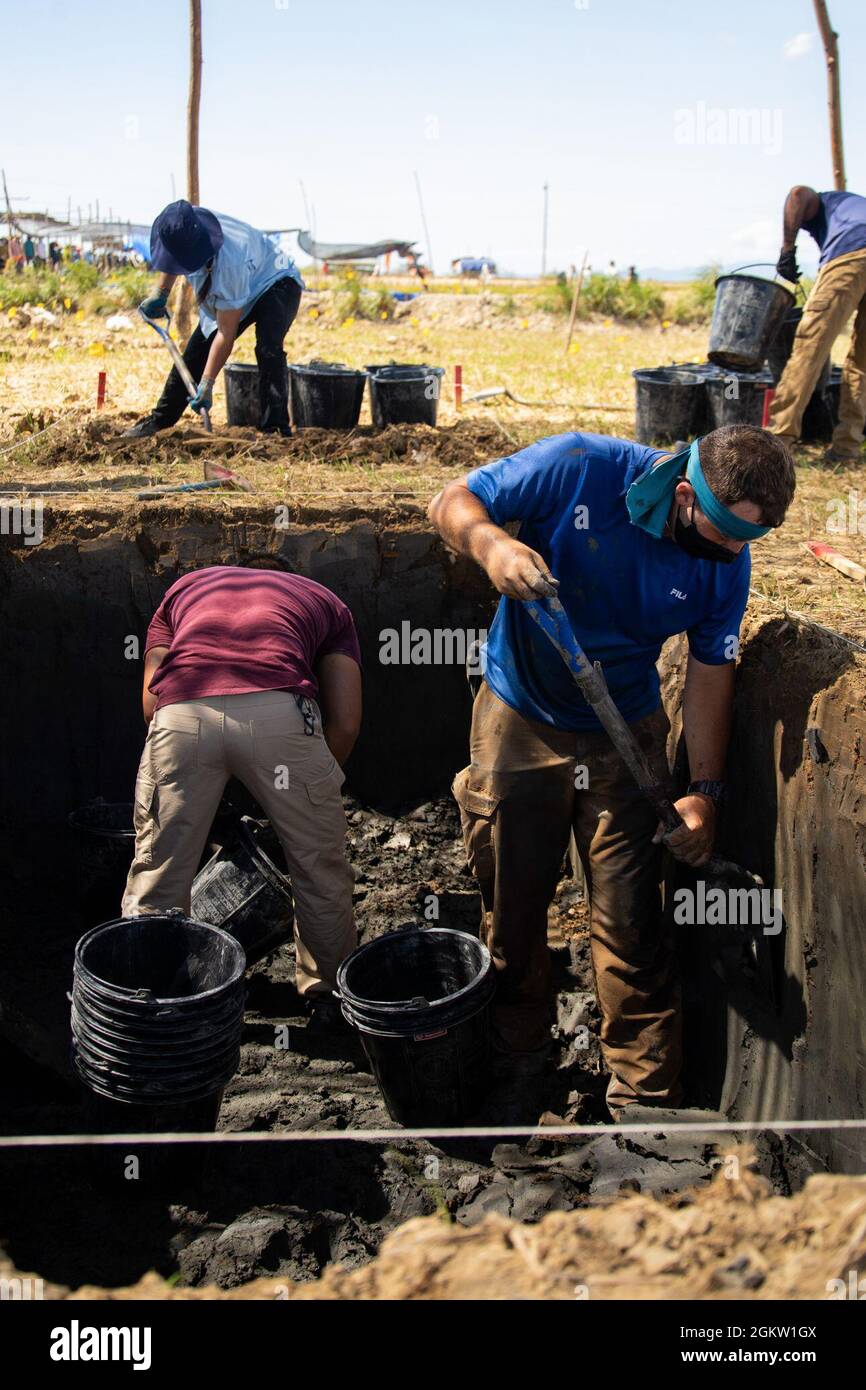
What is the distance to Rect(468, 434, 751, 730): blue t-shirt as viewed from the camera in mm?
3600

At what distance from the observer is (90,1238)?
3.23 metres

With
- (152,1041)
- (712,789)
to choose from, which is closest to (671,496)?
(712,789)

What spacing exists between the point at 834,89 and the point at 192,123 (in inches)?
244

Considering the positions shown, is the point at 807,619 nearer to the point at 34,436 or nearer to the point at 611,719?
the point at 611,719

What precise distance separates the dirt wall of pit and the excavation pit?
1 cm

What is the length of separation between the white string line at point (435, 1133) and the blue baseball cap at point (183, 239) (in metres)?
5.02

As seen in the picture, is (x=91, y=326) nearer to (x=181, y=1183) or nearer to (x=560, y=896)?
(x=560, y=896)

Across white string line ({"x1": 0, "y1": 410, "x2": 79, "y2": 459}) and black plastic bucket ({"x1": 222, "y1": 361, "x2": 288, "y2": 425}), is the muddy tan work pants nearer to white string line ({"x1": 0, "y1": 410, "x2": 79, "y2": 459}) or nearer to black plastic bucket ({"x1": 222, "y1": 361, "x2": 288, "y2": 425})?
black plastic bucket ({"x1": 222, "y1": 361, "x2": 288, "y2": 425})

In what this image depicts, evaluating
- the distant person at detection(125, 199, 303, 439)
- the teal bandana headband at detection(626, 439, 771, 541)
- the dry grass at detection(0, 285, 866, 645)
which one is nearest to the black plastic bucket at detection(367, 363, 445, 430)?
the dry grass at detection(0, 285, 866, 645)

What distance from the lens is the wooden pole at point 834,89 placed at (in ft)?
36.0

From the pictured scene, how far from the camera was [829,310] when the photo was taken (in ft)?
24.0

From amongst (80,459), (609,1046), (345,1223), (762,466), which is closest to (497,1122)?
(609,1046)

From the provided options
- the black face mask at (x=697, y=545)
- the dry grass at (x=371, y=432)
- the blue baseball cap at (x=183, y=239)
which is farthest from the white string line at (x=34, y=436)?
the black face mask at (x=697, y=545)

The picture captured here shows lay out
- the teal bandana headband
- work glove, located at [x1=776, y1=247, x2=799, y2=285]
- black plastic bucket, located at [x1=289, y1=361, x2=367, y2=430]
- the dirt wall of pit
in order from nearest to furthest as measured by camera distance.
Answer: the teal bandana headband
the dirt wall of pit
work glove, located at [x1=776, y1=247, x2=799, y2=285]
black plastic bucket, located at [x1=289, y1=361, x2=367, y2=430]
